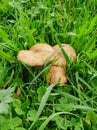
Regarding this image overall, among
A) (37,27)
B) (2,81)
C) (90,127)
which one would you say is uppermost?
(37,27)

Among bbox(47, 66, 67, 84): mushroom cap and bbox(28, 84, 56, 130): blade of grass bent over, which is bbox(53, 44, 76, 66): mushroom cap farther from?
bbox(28, 84, 56, 130): blade of grass bent over

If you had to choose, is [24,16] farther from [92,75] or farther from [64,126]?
[64,126]

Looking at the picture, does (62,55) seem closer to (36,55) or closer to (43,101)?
(36,55)

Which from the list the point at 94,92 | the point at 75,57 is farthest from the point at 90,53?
the point at 94,92

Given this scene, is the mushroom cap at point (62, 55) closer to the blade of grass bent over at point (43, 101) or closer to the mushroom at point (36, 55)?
the mushroom at point (36, 55)

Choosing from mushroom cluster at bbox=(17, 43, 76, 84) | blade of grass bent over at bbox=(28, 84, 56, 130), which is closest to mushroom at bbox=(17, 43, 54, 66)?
mushroom cluster at bbox=(17, 43, 76, 84)

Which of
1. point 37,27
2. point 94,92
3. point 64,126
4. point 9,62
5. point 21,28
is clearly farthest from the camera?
point 37,27

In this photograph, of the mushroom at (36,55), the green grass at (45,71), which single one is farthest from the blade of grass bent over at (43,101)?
the mushroom at (36,55)
